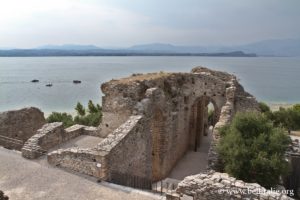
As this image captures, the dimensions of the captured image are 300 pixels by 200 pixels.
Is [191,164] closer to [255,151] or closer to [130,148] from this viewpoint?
[130,148]

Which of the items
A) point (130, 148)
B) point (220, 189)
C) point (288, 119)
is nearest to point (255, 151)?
point (220, 189)

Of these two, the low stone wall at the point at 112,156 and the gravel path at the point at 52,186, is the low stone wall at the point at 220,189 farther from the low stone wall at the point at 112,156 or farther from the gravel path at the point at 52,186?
the low stone wall at the point at 112,156

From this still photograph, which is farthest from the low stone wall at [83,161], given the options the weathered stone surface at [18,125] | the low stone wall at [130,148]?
the weathered stone surface at [18,125]

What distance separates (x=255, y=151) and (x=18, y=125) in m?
12.7

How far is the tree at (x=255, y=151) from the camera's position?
31.2ft

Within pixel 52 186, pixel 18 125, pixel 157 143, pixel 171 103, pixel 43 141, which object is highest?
pixel 171 103

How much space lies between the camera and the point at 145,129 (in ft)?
43.6

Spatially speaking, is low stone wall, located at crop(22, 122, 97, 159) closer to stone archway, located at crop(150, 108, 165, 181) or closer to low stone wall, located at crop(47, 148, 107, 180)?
low stone wall, located at crop(47, 148, 107, 180)

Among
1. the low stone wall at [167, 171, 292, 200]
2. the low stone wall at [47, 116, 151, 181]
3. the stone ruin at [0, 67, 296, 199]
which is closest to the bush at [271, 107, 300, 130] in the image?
the stone ruin at [0, 67, 296, 199]

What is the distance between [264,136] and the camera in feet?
33.0

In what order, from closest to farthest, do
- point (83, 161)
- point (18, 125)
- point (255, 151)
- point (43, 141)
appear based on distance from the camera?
point (255, 151) < point (83, 161) < point (43, 141) < point (18, 125)

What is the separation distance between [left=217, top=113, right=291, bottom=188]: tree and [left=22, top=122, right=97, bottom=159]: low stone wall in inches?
297

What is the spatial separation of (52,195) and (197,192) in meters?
4.52

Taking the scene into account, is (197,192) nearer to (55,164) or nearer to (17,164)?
(55,164)
